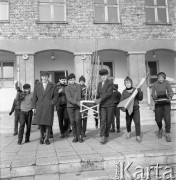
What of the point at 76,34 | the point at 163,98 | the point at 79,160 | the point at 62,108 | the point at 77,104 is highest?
the point at 76,34

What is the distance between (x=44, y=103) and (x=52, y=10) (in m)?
7.99

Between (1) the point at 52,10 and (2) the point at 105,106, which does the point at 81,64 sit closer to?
(1) the point at 52,10

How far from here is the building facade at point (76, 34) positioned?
1248 cm

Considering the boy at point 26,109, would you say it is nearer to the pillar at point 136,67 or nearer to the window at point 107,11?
the pillar at point 136,67

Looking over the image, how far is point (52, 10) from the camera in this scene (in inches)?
516

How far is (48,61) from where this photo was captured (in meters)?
14.2

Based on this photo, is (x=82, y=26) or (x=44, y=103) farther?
(x=82, y=26)

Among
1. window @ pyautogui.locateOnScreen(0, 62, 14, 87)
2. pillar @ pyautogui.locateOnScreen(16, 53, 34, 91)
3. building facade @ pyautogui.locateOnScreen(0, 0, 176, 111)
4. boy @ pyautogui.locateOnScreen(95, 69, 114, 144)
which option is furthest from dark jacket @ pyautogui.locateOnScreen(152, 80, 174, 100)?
window @ pyautogui.locateOnScreen(0, 62, 14, 87)

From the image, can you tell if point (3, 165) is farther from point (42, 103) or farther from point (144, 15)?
point (144, 15)

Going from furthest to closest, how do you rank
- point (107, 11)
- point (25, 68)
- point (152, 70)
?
point (152, 70), point (107, 11), point (25, 68)

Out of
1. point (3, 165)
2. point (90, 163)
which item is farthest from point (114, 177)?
point (3, 165)

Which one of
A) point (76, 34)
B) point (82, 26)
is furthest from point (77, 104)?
point (82, 26)

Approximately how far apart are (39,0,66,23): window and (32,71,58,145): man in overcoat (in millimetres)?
7117

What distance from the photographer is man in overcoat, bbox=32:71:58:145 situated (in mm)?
6555
